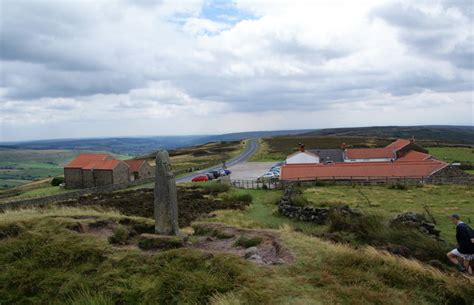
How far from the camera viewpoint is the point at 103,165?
178ft

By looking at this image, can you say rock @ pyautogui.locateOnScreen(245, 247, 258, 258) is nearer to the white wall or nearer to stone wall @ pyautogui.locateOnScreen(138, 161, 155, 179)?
the white wall

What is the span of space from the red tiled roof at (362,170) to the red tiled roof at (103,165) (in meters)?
25.9

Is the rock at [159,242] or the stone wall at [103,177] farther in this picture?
the stone wall at [103,177]

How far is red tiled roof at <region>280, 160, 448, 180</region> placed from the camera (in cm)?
4375

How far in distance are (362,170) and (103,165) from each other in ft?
125

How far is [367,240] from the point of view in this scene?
1477cm

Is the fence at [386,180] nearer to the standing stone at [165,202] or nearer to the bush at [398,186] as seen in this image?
the bush at [398,186]

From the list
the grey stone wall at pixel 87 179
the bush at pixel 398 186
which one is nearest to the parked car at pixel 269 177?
the bush at pixel 398 186

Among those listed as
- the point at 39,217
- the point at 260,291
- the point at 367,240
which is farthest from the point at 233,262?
the point at 39,217

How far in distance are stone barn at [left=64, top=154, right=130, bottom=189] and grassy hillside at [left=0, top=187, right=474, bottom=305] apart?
4223cm

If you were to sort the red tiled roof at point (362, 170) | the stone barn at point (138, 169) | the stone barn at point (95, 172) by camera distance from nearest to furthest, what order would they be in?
the red tiled roof at point (362, 170) < the stone barn at point (95, 172) < the stone barn at point (138, 169)

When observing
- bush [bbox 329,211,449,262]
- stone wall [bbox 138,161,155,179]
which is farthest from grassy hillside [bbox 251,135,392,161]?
bush [bbox 329,211,449,262]

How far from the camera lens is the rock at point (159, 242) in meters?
12.0

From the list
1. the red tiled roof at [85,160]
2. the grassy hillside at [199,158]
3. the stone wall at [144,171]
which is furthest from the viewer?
the grassy hillside at [199,158]
